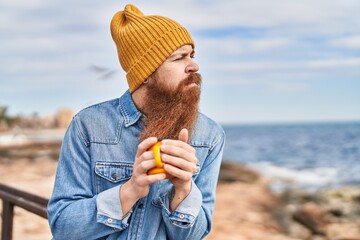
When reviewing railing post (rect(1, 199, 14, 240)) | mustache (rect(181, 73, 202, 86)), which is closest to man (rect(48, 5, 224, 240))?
mustache (rect(181, 73, 202, 86))

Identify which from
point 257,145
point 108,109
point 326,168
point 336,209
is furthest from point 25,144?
point 257,145

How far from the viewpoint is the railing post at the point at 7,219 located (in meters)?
3.72

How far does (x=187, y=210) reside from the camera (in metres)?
1.67

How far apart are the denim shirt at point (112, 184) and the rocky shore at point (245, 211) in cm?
437

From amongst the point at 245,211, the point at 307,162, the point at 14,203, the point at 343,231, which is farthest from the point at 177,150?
the point at 307,162

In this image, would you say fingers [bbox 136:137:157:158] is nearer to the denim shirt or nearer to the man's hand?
the man's hand

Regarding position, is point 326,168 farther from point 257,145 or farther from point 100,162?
point 100,162

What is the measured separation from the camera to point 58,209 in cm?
179

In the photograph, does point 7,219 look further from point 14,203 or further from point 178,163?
point 178,163

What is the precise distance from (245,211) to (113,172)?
10.3m

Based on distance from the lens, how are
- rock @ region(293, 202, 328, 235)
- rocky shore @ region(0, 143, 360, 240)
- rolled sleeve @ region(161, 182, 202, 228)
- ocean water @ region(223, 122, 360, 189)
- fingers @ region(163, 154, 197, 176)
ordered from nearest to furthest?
fingers @ region(163, 154, 197, 176) → rolled sleeve @ region(161, 182, 202, 228) → rocky shore @ region(0, 143, 360, 240) → rock @ region(293, 202, 328, 235) → ocean water @ region(223, 122, 360, 189)

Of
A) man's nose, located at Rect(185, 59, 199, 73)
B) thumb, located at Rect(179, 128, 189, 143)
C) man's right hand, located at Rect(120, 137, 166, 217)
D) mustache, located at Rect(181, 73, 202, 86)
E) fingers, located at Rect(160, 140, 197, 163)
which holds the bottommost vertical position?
man's right hand, located at Rect(120, 137, 166, 217)

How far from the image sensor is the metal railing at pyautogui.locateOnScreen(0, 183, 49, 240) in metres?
2.93

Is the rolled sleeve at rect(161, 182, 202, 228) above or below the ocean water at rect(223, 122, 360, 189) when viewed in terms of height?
below
